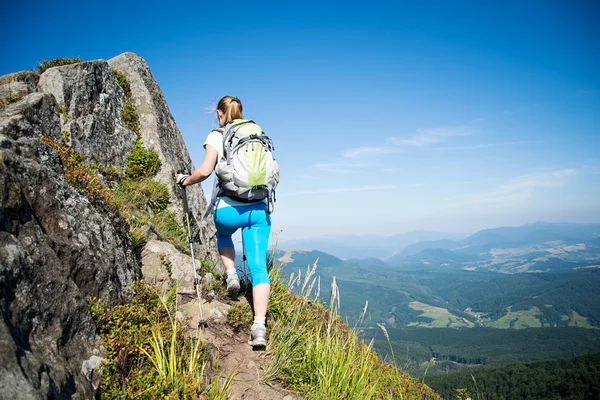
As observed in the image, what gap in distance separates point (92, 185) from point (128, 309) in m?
2.00

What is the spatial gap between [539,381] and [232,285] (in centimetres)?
14372

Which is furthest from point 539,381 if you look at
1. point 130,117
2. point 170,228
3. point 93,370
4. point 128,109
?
point 93,370

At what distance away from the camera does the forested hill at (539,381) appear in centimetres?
9550

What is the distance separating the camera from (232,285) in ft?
16.2

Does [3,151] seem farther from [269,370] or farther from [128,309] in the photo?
[269,370]

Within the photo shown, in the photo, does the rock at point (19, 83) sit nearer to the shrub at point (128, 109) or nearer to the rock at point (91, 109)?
the rock at point (91, 109)

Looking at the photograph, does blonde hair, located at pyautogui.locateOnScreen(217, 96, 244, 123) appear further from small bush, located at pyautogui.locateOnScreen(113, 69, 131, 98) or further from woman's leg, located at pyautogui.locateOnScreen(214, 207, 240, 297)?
small bush, located at pyautogui.locateOnScreen(113, 69, 131, 98)

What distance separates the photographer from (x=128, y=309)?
3.61m

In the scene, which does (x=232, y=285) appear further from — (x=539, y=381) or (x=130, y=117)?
(x=539, y=381)

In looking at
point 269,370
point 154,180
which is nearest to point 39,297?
point 269,370

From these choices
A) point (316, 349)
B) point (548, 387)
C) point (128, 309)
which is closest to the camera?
point (128, 309)

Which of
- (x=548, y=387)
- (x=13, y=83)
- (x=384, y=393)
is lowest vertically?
(x=548, y=387)

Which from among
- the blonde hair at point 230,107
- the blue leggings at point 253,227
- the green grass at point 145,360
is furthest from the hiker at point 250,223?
the green grass at point 145,360

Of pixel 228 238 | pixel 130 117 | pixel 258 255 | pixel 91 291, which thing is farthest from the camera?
pixel 130 117
